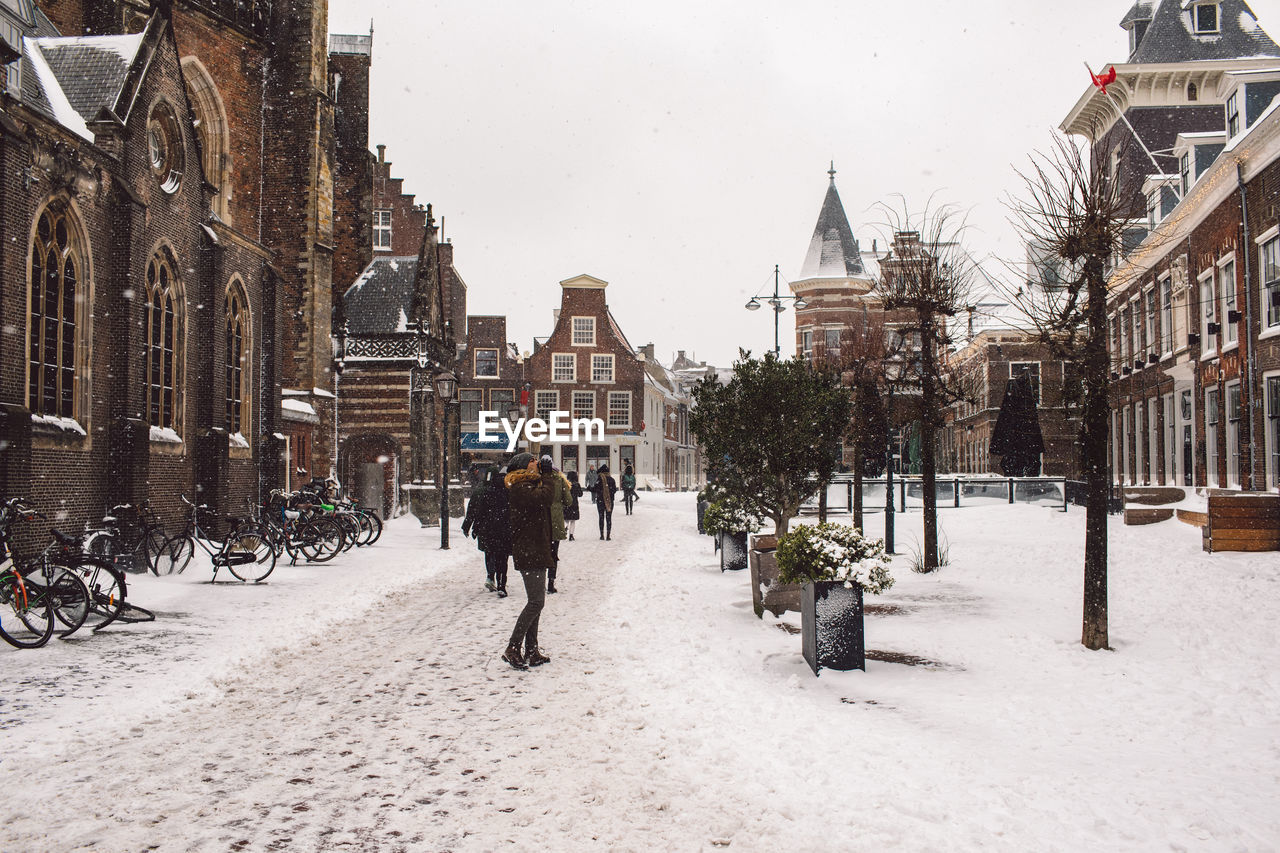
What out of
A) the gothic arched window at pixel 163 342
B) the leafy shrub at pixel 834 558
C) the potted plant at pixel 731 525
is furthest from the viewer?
the gothic arched window at pixel 163 342

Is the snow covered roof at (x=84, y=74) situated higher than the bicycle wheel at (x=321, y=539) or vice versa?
the snow covered roof at (x=84, y=74)

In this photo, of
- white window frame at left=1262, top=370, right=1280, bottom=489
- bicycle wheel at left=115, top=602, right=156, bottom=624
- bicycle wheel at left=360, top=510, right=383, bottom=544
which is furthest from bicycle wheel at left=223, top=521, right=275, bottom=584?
white window frame at left=1262, top=370, right=1280, bottom=489

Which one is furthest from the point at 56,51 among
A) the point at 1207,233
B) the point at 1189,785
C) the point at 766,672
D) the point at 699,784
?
the point at 1207,233

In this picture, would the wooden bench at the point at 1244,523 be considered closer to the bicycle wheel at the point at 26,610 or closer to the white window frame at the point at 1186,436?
the white window frame at the point at 1186,436

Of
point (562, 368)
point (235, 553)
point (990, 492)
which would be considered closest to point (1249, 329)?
point (990, 492)

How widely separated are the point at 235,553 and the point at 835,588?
34.1ft

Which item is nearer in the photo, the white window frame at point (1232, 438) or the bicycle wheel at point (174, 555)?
the bicycle wheel at point (174, 555)

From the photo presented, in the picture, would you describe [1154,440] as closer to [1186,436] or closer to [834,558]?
[1186,436]

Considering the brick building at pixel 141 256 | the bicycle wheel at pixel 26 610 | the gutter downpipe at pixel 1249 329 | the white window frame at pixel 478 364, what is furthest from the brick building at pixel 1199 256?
the white window frame at pixel 478 364

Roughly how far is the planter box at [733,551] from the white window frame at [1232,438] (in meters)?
13.2

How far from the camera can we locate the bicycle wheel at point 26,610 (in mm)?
8891

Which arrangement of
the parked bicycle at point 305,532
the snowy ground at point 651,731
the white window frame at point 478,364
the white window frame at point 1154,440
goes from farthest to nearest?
1. the white window frame at point 478,364
2. the white window frame at point 1154,440
3. the parked bicycle at point 305,532
4. the snowy ground at point 651,731

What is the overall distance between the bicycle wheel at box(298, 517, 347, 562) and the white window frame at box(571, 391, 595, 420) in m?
41.5

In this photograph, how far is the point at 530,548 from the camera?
331 inches
